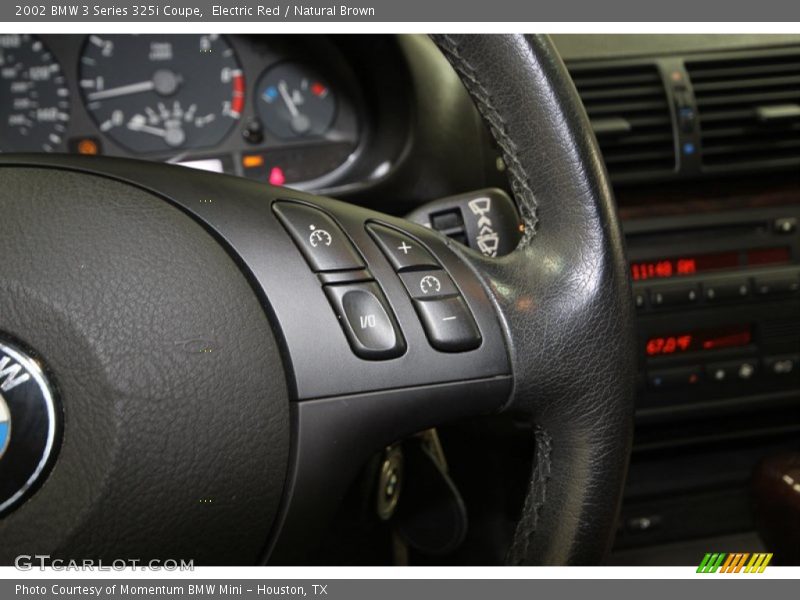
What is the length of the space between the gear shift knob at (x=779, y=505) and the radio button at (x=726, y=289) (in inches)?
16.7

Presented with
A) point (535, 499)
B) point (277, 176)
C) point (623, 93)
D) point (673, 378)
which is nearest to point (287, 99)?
point (277, 176)

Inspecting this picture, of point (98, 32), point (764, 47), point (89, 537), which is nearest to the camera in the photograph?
point (89, 537)

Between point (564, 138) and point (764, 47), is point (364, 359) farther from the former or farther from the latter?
point (764, 47)

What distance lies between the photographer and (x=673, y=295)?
4.16 feet

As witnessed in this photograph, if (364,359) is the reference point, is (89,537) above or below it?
below

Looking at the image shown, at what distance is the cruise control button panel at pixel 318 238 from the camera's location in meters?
0.60

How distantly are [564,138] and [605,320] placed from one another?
0.44ft

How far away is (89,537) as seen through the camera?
55cm

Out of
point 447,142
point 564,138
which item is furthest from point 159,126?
point 564,138

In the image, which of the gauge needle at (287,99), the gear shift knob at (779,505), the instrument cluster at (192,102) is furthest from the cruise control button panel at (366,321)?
the gauge needle at (287,99)

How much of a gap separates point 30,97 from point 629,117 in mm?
817

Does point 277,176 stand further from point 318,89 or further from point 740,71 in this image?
point 740,71

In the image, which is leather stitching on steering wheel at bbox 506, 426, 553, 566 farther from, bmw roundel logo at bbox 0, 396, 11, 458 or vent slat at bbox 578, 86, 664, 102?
vent slat at bbox 578, 86, 664, 102

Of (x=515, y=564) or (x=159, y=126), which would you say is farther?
(x=159, y=126)
